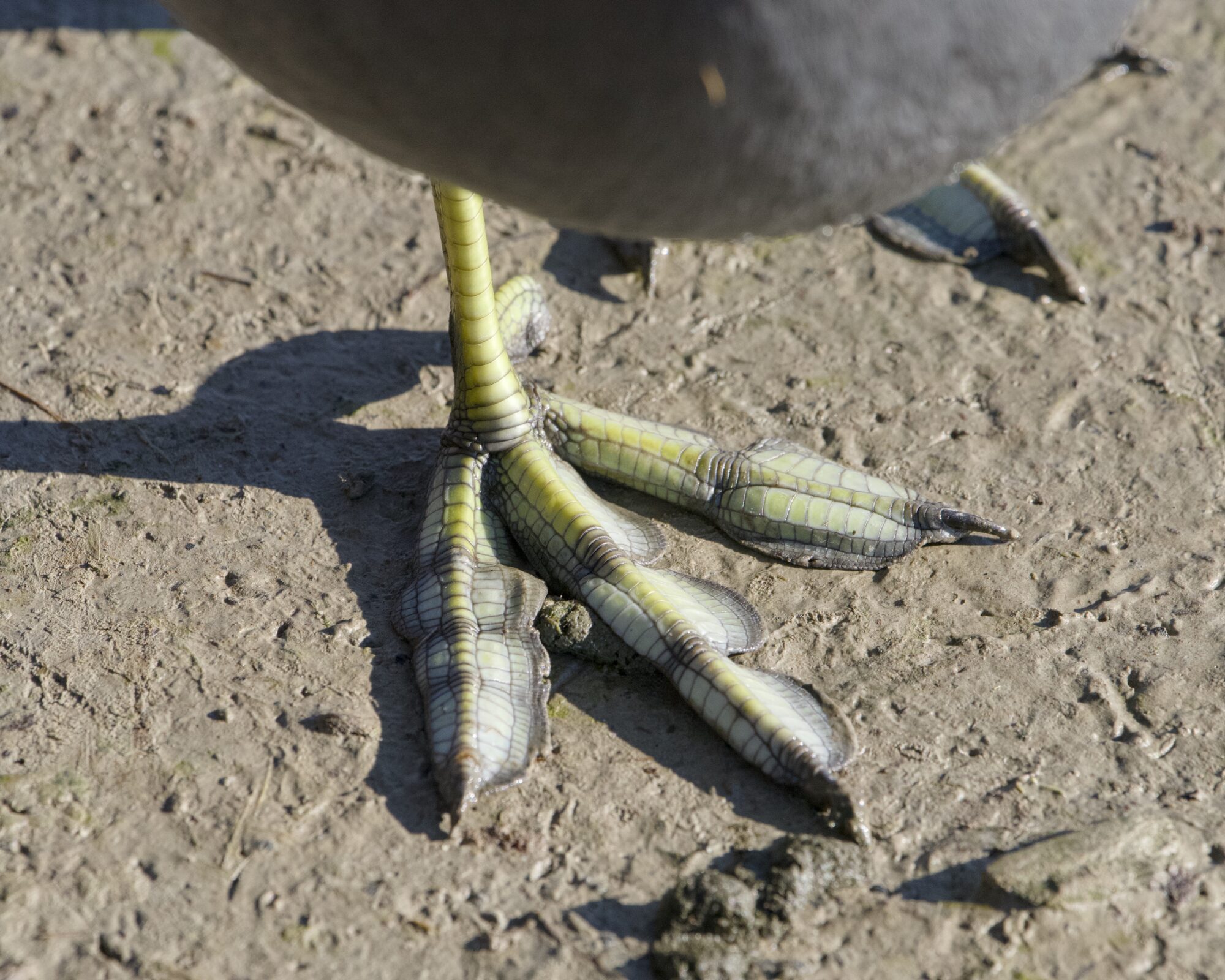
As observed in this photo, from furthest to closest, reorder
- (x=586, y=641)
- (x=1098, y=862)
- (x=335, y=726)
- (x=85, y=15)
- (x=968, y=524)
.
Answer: (x=85, y=15), (x=968, y=524), (x=586, y=641), (x=335, y=726), (x=1098, y=862)

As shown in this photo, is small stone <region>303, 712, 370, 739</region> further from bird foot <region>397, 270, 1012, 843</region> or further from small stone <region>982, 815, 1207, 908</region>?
small stone <region>982, 815, 1207, 908</region>

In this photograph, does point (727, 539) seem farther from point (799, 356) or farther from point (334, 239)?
point (334, 239)

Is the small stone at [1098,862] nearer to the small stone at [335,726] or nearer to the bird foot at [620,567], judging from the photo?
the bird foot at [620,567]

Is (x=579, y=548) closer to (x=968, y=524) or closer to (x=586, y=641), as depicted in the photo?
(x=586, y=641)

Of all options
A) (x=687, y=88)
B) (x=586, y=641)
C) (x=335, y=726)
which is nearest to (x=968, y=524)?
(x=586, y=641)

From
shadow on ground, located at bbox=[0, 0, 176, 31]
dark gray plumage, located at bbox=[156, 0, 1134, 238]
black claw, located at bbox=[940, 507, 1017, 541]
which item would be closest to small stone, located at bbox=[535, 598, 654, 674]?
black claw, located at bbox=[940, 507, 1017, 541]

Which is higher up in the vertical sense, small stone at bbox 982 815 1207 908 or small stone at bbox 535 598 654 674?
small stone at bbox 982 815 1207 908
